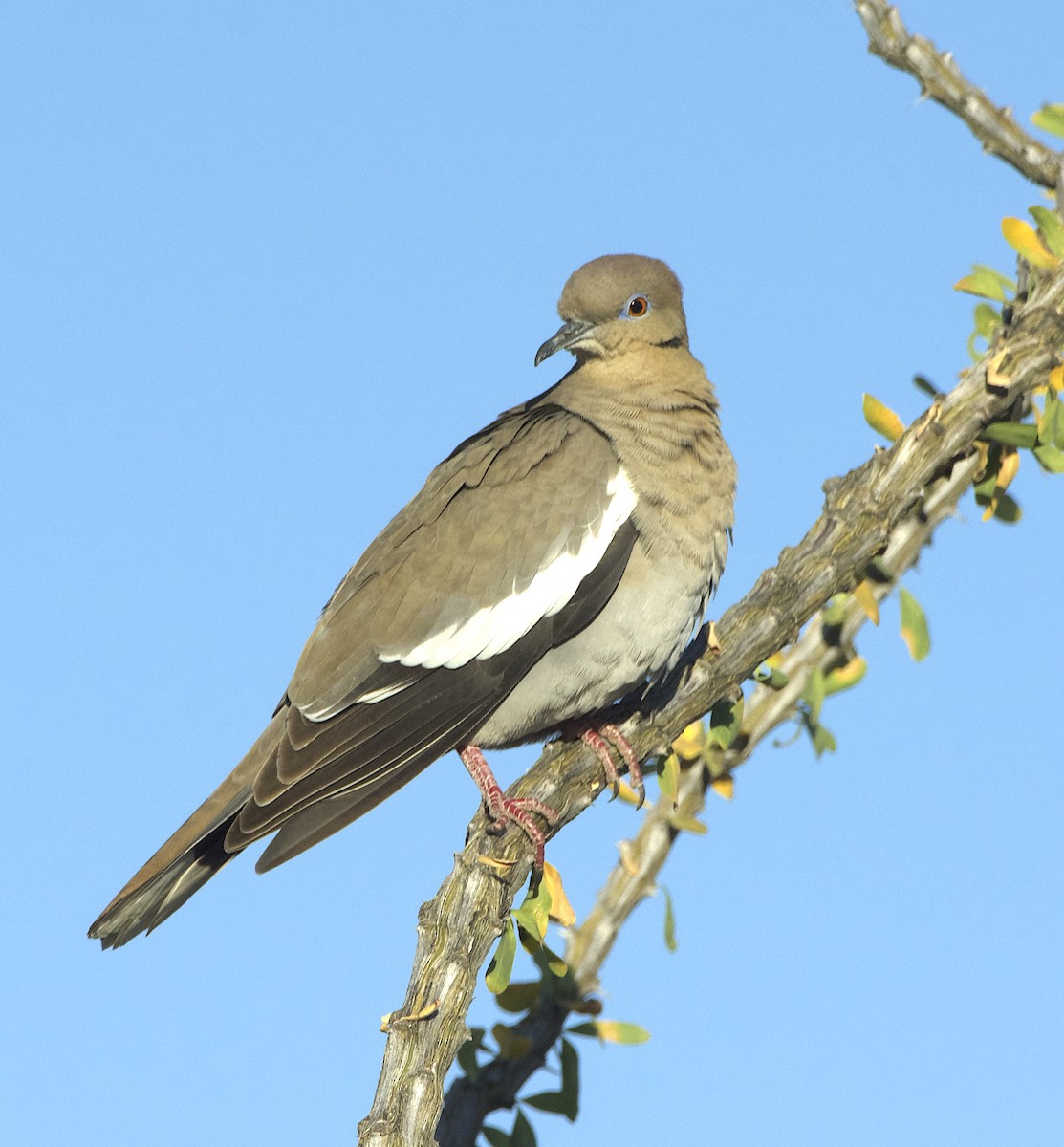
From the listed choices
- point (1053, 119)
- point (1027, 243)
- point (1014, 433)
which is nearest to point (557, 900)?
point (1014, 433)

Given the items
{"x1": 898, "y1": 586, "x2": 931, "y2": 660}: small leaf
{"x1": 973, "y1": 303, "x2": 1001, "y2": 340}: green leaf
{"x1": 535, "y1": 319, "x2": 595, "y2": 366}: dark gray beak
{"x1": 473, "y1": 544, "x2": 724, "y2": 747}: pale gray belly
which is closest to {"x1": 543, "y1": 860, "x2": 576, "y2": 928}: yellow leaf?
{"x1": 473, "y1": 544, "x2": 724, "y2": 747}: pale gray belly

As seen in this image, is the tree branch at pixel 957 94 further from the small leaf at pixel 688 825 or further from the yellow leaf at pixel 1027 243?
the small leaf at pixel 688 825

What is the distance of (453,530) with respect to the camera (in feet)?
15.7

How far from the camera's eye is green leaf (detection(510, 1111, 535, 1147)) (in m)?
3.44

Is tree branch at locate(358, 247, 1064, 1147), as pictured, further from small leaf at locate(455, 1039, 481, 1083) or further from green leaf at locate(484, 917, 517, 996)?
small leaf at locate(455, 1039, 481, 1083)

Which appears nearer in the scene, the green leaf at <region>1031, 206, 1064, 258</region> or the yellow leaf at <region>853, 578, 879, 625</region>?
the green leaf at <region>1031, 206, 1064, 258</region>

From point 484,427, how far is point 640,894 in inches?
84.0

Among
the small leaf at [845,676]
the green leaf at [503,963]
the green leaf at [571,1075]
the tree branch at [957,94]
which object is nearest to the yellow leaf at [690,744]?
the small leaf at [845,676]

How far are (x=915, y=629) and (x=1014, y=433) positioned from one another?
2.12 ft

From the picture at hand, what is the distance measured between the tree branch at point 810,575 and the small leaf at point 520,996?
0.27m

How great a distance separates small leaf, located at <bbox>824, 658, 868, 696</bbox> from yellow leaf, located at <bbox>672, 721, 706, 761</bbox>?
0.41m

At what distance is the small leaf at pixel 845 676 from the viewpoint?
3975mm

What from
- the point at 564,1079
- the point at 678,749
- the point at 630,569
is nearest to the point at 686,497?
the point at 630,569

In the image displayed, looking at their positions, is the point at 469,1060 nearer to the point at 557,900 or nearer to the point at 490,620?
the point at 557,900
